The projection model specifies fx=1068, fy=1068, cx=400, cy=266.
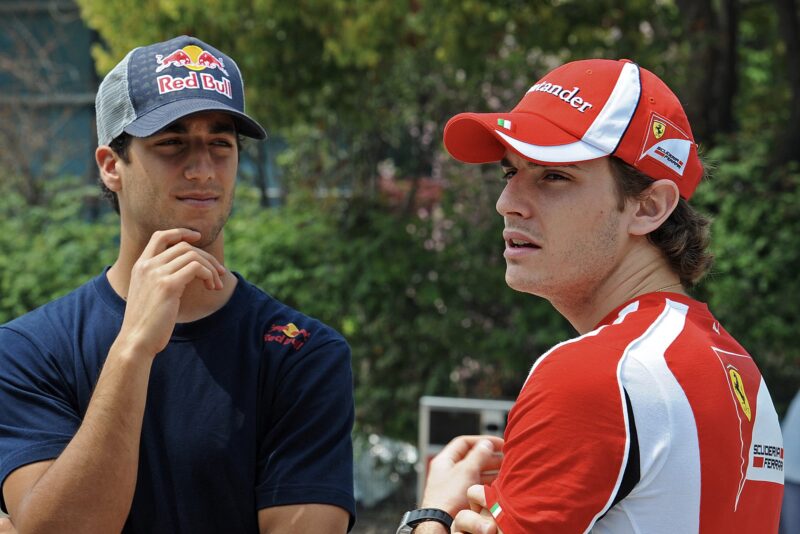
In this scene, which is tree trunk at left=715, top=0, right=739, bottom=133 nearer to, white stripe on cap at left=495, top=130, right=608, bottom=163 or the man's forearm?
white stripe on cap at left=495, top=130, right=608, bottom=163

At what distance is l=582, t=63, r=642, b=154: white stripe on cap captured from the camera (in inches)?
A: 86.6

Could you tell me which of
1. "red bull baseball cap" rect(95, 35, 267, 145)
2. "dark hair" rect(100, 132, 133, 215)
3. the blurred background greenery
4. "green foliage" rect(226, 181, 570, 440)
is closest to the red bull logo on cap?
"red bull baseball cap" rect(95, 35, 267, 145)

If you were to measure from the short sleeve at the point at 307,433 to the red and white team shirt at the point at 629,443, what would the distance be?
1.98ft

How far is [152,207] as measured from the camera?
107 inches

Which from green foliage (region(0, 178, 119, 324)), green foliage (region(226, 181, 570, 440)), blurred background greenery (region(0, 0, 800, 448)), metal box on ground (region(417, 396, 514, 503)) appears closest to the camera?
metal box on ground (region(417, 396, 514, 503))

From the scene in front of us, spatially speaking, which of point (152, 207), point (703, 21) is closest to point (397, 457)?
point (703, 21)

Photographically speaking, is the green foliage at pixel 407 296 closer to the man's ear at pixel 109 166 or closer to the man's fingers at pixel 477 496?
the man's ear at pixel 109 166

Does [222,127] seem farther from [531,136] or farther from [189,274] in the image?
[531,136]

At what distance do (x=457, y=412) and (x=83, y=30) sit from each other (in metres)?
13.2

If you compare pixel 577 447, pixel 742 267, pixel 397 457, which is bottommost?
pixel 397 457

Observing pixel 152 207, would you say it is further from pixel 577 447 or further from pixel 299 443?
pixel 577 447

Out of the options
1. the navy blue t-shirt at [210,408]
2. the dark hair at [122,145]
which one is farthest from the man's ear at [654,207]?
the dark hair at [122,145]

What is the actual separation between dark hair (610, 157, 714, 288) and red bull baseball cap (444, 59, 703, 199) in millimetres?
34

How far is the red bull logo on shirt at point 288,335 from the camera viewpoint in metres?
2.63
